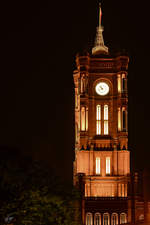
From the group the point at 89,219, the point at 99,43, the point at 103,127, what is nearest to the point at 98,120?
the point at 103,127

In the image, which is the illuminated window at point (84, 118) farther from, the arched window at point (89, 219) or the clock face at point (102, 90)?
the arched window at point (89, 219)

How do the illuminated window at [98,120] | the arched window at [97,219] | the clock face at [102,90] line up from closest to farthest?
the arched window at [97,219], the illuminated window at [98,120], the clock face at [102,90]

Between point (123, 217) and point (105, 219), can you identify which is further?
point (123, 217)

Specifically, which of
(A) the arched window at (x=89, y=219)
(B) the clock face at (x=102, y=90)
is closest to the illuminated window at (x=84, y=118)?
(B) the clock face at (x=102, y=90)

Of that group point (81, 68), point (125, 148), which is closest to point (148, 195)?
point (125, 148)

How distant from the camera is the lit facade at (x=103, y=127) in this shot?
291ft

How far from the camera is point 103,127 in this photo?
91.0 meters

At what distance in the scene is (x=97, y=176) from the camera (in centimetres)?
8850

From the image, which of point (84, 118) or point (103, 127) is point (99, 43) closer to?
point (84, 118)

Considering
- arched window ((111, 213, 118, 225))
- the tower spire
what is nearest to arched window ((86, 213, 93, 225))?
arched window ((111, 213, 118, 225))

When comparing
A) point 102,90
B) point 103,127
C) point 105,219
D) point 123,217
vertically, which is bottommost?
point 105,219

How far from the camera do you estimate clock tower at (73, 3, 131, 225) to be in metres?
88.6

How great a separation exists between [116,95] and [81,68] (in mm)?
7636

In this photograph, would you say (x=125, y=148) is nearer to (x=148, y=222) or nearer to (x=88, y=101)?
(x=88, y=101)
